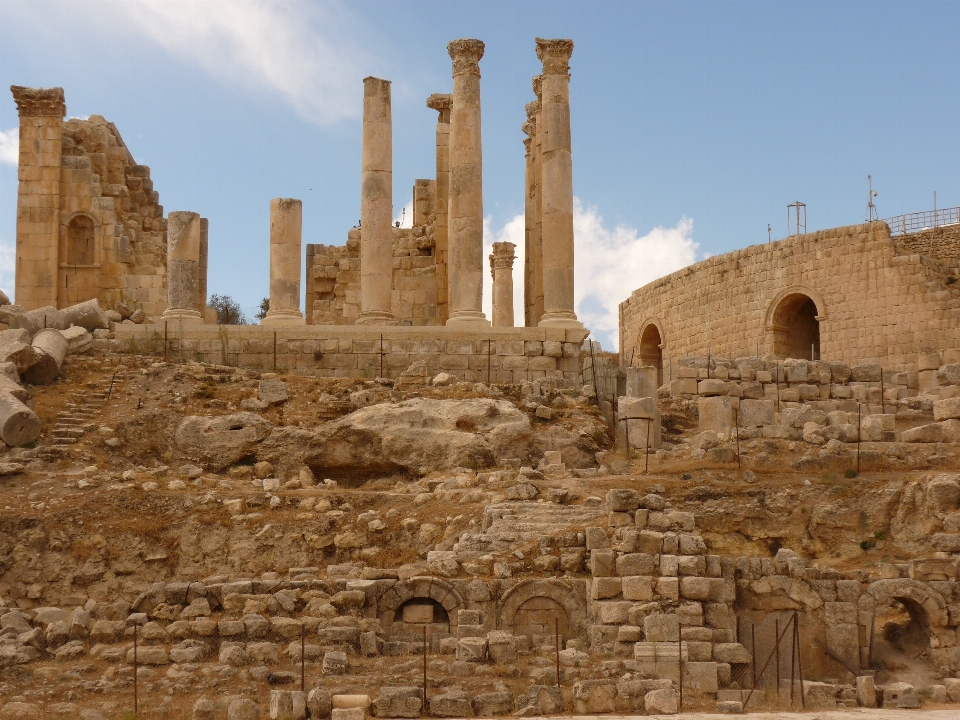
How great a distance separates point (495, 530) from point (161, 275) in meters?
14.9

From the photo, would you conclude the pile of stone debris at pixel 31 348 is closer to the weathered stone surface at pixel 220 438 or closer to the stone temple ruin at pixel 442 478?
the stone temple ruin at pixel 442 478

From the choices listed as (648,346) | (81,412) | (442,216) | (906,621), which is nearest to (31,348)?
(81,412)

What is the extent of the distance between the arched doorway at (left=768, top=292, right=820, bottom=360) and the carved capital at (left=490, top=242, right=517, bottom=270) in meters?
7.29

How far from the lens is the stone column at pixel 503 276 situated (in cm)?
3538

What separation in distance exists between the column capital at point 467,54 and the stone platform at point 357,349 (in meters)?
5.44

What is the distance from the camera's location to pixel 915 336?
3128 cm

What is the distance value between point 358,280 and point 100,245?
636 centimetres

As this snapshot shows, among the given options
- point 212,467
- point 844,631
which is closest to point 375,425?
point 212,467

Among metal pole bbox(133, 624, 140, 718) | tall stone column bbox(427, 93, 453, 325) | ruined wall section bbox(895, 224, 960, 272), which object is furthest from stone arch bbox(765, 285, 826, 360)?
metal pole bbox(133, 624, 140, 718)

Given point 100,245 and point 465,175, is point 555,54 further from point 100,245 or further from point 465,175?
point 100,245

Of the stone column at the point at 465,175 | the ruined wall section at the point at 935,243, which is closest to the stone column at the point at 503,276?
the stone column at the point at 465,175

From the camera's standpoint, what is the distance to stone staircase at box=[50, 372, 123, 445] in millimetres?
20750

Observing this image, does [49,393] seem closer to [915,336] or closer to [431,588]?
[431,588]

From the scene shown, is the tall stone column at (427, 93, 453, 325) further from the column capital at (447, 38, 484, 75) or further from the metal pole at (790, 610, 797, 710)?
the metal pole at (790, 610, 797, 710)
